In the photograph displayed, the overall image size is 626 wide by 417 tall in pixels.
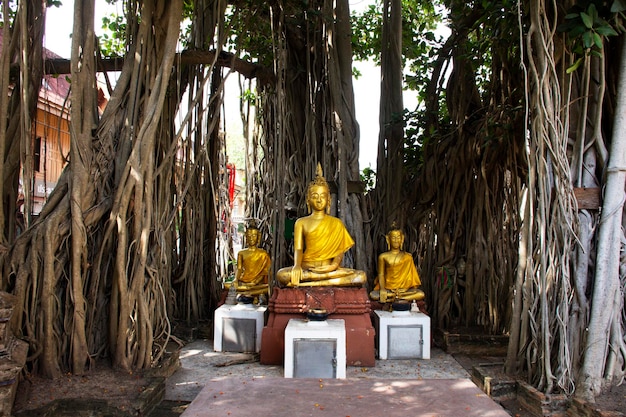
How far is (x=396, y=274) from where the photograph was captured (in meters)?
6.06

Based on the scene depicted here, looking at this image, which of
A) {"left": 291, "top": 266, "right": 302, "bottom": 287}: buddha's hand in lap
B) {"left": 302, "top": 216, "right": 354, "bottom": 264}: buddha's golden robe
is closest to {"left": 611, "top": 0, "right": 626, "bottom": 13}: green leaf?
{"left": 302, "top": 216, "right": 354, "bottom": 264}: buddha's golden robe

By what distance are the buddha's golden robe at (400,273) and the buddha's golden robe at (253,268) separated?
4.55 feet

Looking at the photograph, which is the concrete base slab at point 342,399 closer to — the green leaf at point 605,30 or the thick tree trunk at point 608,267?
the thick tree trunk at point 608,267

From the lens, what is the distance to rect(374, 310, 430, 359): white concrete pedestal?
545cm

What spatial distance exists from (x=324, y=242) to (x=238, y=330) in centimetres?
124

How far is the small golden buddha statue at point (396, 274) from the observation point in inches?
237

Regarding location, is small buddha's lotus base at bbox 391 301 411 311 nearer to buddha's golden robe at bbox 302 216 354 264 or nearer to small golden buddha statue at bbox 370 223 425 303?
small golden buddha statue at bbox 370 223 425 303

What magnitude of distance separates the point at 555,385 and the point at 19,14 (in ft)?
14.4

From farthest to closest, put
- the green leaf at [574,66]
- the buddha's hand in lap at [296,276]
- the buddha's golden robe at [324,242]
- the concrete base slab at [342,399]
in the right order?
the buddha's golden robe at [324,242], the buddha's hand in lap at [296,276], the green leaf at [574,66], the concrete base slab at [342,399]

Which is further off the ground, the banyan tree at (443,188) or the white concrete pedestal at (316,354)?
the banyan tree at (443,188)

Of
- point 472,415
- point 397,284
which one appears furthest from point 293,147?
point 472,415

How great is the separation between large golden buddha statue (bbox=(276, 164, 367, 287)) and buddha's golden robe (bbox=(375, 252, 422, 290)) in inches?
22.6

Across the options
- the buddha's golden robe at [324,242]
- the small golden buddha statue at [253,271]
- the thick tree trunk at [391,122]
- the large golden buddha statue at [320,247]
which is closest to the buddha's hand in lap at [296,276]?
the large golden buddha statue at [320,247]

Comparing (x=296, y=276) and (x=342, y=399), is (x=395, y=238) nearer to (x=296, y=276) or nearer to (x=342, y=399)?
(x=296, y=276)
